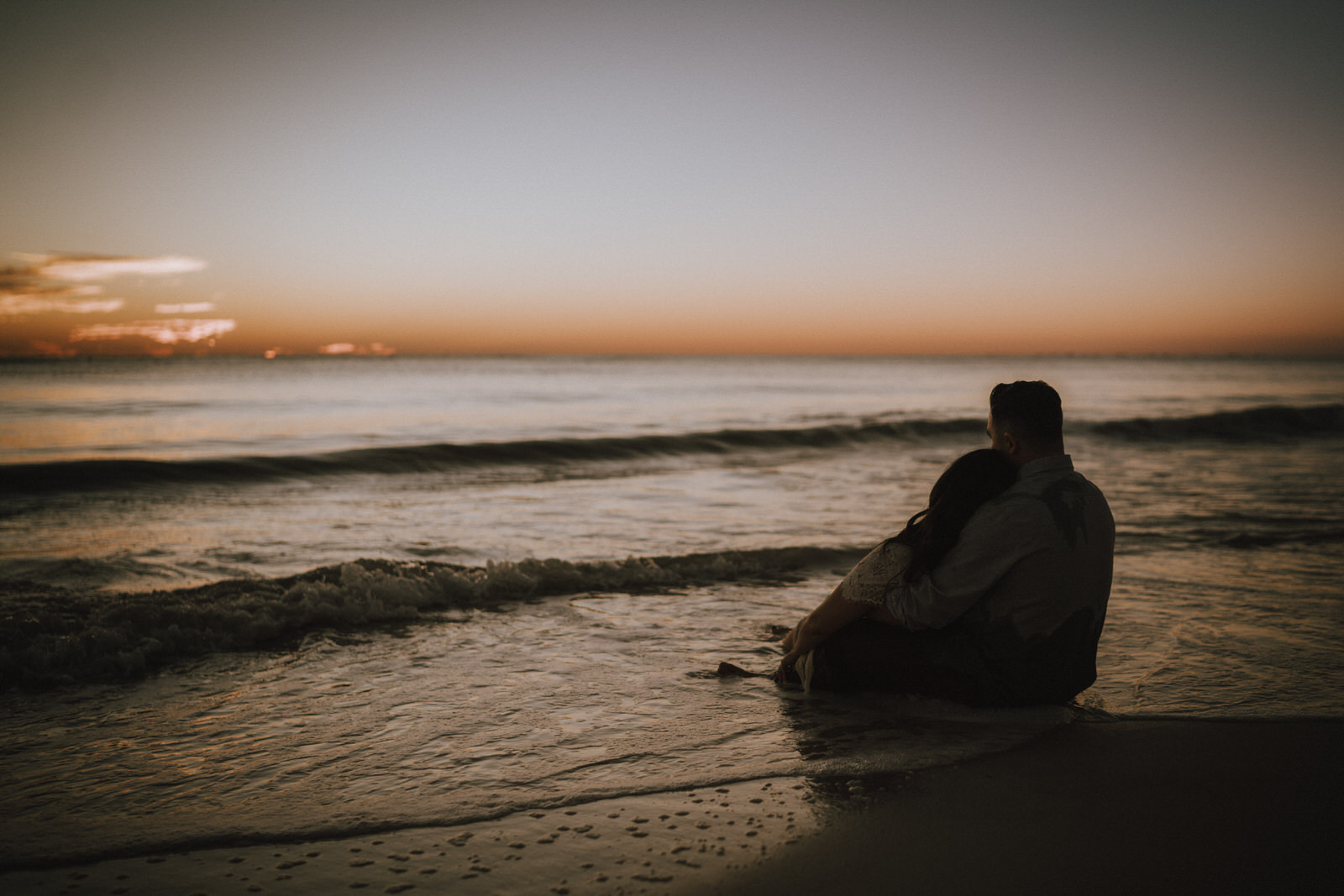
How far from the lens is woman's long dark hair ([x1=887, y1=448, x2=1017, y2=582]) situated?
3.28m

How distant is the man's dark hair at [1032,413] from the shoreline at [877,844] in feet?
4.41

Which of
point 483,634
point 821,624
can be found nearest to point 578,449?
point 483,634

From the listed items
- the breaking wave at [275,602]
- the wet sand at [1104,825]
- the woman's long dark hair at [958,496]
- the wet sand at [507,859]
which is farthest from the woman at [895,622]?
the breaking wave at [275,602]

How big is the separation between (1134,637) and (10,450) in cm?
1951

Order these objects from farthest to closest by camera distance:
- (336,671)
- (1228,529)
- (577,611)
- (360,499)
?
(360,499) < (1228,529) < (577,611) < (336,671)

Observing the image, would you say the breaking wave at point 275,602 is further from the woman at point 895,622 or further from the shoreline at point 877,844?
the woman at point 895,622

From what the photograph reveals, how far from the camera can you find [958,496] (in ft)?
10.8

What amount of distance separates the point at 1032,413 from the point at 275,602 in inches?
197

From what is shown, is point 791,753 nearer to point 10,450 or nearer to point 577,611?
point 577,611

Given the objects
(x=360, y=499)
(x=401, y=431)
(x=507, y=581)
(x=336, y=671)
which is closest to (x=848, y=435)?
(x=401, y=431)

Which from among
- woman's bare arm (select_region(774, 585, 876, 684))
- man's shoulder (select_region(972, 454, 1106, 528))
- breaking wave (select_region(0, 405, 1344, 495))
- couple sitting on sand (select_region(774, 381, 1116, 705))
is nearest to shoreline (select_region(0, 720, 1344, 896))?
couple sitting on sand (select_region(774, 381, 1116, 705))

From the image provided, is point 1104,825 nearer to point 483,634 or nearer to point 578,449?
point 483,634

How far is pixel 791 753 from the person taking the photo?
3326mm

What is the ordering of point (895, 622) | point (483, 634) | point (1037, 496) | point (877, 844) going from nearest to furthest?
point (877, 844)
point (1037, 496)
point (895, 622)
point (483, 634)
